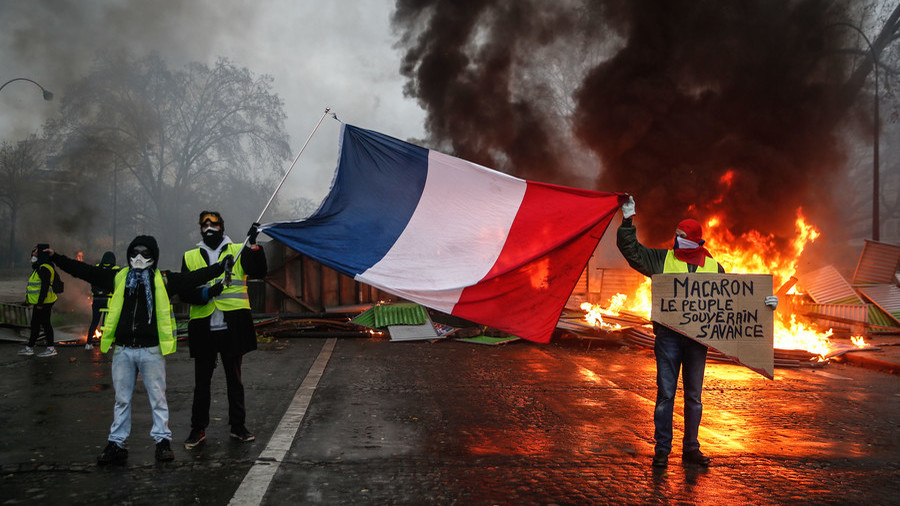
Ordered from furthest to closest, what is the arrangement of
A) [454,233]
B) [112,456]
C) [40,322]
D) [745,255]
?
[745,255] → [40,322] → [454,233] → [112,456]

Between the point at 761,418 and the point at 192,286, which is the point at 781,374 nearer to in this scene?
the point at 761,418

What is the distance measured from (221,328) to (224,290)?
32 centimetres

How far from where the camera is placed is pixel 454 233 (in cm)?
543

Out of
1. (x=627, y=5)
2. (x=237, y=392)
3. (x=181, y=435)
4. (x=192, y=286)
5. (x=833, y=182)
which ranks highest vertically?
(x=627, y=5)

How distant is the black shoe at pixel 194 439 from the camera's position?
490 centimetres

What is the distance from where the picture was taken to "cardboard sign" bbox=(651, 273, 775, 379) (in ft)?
15.8

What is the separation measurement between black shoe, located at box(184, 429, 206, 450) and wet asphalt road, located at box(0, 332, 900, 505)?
66 mm

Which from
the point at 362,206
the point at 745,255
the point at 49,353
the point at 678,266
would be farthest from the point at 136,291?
the point at 745,255

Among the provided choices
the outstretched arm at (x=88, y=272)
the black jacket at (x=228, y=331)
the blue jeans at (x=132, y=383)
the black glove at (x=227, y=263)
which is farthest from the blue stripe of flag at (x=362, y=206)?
the blue jeans at (x=132, y=383)

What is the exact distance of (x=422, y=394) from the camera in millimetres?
7234

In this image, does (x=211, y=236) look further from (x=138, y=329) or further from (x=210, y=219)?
(x=138, y=329)

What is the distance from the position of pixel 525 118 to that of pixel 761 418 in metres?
17.4

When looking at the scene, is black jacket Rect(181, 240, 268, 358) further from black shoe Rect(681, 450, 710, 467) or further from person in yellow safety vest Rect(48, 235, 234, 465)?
black shoe Rect(681, 450, 710, 467)

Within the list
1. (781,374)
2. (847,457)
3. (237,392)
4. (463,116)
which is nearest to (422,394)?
(237,392)
